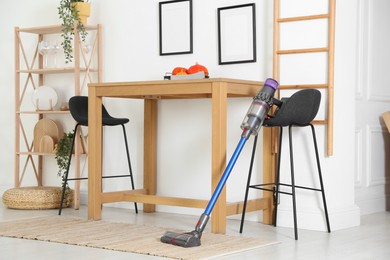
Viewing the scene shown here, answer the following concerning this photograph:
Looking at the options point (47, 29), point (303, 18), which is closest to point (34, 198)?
point (47, 29)

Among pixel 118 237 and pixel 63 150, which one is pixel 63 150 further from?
pixel 118 237

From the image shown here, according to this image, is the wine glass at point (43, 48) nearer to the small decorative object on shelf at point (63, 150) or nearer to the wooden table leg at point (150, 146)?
the small decorative object on shelf at point (63, 150)

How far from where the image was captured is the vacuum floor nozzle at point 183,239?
3779mm

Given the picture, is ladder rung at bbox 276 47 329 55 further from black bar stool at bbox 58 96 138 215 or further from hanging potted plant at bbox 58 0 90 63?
hanging potted plant at bbox 58 0 90 63

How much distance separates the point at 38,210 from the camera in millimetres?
5535

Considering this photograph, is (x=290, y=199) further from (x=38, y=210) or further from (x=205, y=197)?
(x=38, y=210)

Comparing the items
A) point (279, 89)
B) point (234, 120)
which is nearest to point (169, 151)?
point (234, 120)

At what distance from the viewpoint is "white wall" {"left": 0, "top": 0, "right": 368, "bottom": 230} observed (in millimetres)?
4668

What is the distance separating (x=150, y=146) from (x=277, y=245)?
1.82 metres

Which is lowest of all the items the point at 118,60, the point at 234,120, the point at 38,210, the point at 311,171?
the point at 38,210

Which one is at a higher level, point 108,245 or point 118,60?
point 118,60

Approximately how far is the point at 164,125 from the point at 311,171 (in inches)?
53.7

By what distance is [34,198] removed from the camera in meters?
5.53

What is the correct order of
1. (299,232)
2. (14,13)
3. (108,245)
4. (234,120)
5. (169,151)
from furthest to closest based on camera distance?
(14,13) < (169,151) < (234,120) < (299,232) < (108,245)
